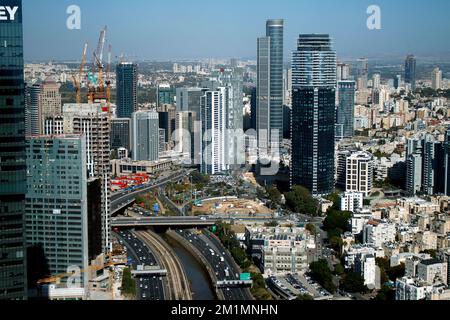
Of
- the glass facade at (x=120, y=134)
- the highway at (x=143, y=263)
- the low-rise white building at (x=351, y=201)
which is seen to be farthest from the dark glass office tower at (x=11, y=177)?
the glass facade at (x=120, y=134)

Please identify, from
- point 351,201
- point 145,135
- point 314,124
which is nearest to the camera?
point 351,201

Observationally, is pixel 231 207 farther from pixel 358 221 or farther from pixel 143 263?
pixel 143 263

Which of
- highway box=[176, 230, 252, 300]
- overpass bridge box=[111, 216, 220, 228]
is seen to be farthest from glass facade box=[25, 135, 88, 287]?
overpass bridge box=[111, 216, 220, 228]

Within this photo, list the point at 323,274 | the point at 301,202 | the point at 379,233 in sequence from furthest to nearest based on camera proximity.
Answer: the point at 301,202
the point at 379,233
the point at 323,274

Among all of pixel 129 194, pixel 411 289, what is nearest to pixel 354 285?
pixel 411 289

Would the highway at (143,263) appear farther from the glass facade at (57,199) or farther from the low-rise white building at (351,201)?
the low-rise white building at (351,201)
